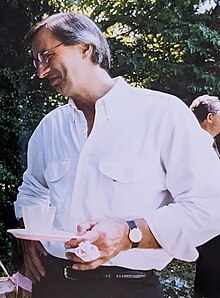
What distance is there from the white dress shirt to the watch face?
37 millimetres

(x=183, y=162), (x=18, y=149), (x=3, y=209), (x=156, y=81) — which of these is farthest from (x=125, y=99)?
(x=3, y=209)

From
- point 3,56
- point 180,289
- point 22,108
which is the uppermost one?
point 3,56

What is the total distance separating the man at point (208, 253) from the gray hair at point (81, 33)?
0.30m

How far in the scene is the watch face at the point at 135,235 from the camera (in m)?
1.33

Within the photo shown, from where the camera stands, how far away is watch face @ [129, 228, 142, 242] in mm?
1325

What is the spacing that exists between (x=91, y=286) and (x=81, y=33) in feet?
2.42

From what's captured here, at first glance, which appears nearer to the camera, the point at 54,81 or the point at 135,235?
the point at 135,235

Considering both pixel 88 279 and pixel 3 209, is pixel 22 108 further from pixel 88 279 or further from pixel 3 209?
pixel 88 279

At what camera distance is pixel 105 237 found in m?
1.32

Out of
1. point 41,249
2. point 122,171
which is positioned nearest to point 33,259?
point 41,249

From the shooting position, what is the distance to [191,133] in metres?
1.34

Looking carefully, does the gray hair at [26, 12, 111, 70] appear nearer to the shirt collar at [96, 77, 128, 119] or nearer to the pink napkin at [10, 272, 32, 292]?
the shirt collar at [96, 77, 128, 119]

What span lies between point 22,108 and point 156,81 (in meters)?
→ 0.42

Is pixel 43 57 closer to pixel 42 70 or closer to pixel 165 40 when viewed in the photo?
pixel 42 70
